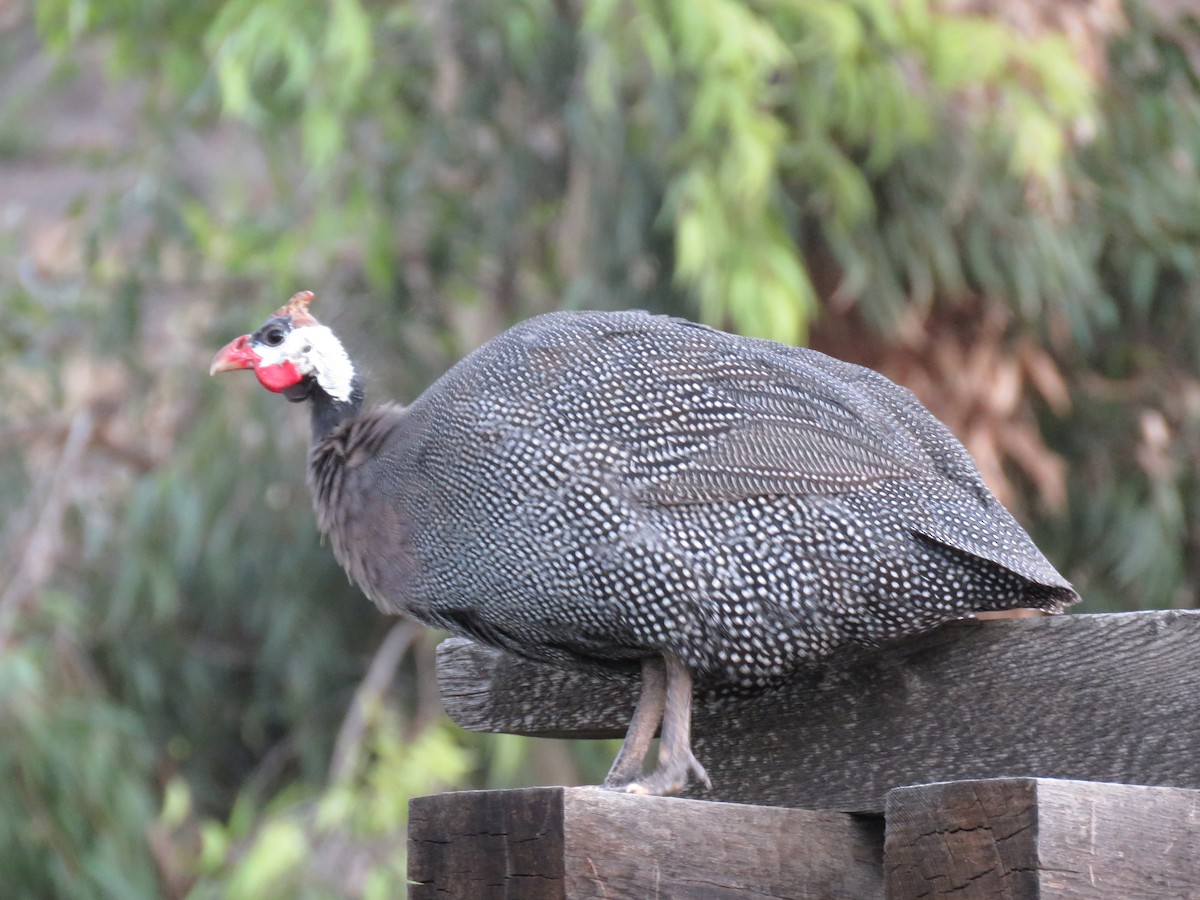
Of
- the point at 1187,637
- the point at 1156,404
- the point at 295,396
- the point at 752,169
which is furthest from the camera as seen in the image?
the point at 1156,404

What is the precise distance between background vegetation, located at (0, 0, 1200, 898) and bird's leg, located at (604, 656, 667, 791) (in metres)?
3.20

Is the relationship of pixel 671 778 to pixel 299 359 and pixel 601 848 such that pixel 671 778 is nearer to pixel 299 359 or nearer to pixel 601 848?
pixel 601 848

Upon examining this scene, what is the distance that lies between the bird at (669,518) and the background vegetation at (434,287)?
9.96ft

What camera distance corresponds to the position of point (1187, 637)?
82.1 inches

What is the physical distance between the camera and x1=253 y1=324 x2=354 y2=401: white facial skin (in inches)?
116

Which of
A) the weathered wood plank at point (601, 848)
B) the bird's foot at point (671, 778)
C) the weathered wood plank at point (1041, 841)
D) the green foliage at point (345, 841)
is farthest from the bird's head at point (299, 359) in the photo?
the green foliage at point (345, 841)

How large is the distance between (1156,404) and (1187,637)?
17.0 feet

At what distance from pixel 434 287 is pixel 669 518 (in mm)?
4919

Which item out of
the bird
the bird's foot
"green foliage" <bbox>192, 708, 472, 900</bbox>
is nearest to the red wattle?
the bird

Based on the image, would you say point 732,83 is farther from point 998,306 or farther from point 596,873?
point 596,873

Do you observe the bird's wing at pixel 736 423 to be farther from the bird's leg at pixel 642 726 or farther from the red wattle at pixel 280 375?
the red wattle at pixel 280 375

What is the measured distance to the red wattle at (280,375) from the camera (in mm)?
2967

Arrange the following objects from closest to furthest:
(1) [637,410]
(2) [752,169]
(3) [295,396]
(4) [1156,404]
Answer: (1) [637,410]
(3) [295,396]
(2) [752,169]
(4) [1156,404]

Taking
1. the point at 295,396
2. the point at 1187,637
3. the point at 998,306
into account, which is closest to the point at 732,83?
the point at 998,306
